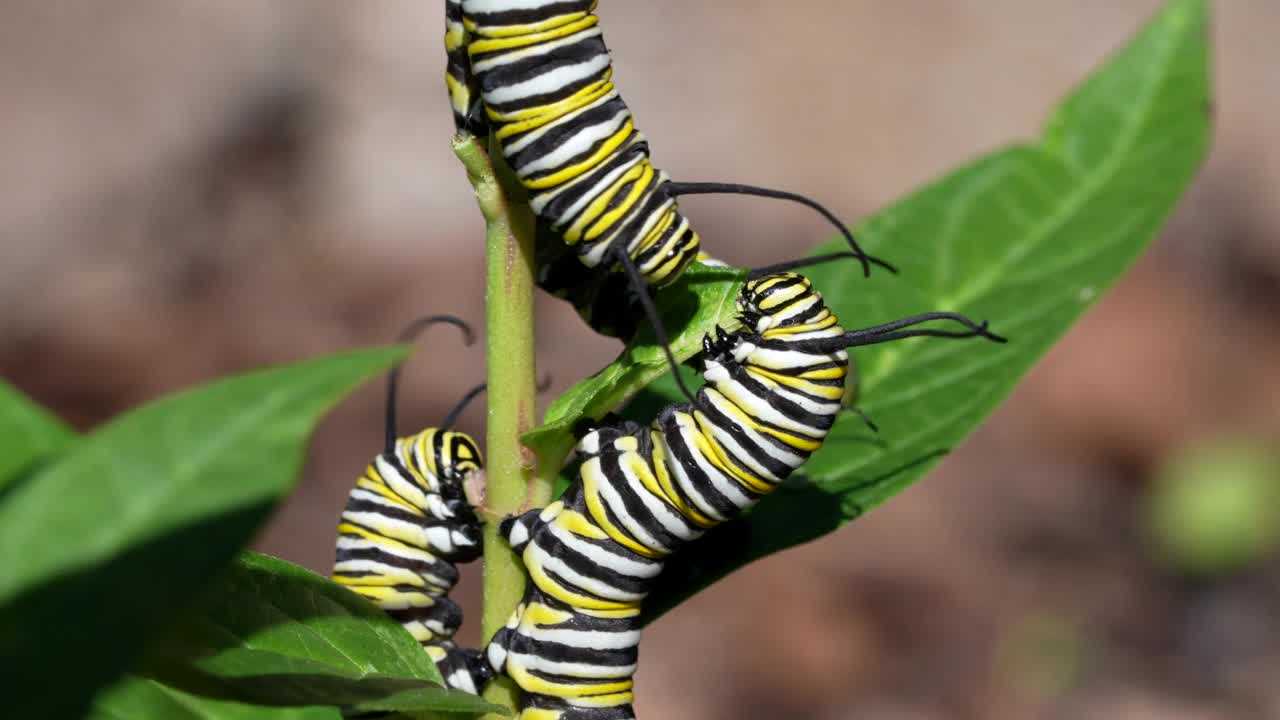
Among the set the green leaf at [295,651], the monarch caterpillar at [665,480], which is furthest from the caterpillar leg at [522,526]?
the green leaf at [295,651]

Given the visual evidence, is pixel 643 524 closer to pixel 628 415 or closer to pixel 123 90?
pixel 628 415

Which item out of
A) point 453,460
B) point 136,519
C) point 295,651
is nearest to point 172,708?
point 295,651

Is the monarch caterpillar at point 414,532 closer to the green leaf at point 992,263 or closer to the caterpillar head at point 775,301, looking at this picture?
the green leaf at point 992,263

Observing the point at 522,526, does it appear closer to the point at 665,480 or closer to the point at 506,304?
the point at 665,480

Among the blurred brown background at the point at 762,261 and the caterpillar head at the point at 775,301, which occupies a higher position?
the caterpillar head at the point at 775,301

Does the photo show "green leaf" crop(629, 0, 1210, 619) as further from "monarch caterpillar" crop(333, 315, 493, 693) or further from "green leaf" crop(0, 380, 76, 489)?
"green leaf" crop(0, 380, 76, 489)

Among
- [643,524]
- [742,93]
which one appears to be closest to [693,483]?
[643,524]

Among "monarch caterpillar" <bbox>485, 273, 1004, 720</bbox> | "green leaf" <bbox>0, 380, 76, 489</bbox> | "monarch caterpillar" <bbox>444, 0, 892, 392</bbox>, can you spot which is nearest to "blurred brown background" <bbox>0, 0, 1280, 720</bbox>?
"monarch caterpillar" <bbox>485, 273, 1004, 720</bbox>
